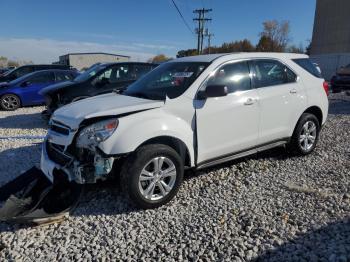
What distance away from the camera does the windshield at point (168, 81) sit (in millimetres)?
4391

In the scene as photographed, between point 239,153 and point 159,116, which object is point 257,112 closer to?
point 239,153

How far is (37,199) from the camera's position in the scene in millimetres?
4035

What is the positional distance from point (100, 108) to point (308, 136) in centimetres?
363

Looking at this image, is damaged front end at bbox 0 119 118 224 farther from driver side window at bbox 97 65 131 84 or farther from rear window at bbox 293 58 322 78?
driver side window at bbox 97 65 131 84

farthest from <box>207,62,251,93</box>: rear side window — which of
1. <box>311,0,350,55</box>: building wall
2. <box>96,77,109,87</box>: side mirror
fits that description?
<box>311,0,350,55</box>: building wall

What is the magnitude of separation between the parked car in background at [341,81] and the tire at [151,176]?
48.8 feet

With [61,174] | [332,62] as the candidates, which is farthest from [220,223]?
[332,62]

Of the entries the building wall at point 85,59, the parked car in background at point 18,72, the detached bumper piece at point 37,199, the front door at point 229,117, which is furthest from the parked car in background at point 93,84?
the building wall at point 85,59

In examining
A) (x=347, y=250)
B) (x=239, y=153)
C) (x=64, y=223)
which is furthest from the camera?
(x=239, y=153)

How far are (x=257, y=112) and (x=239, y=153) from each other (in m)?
0.64

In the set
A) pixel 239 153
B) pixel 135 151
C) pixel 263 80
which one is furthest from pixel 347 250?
pixel 263 80

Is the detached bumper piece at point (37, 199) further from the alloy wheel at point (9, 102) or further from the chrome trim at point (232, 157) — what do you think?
the alloy wheel at point (9, 102)

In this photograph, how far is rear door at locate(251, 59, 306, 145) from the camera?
490 centimetres

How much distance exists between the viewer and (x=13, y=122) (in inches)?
392
